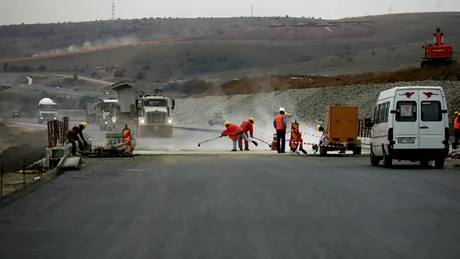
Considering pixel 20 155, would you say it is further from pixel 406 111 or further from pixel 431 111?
pixel 431 111

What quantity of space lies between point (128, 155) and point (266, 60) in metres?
141

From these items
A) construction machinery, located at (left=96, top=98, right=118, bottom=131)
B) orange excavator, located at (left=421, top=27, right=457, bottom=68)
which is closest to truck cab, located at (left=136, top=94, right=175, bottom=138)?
construction machinery, located at (left=96, top=98, right=118, bottom=131)

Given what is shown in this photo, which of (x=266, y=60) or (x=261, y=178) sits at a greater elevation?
(x=266, y=60)

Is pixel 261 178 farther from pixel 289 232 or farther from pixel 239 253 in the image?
pixel 239 253

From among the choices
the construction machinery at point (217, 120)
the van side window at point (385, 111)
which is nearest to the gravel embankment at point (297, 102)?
the construction machinery at point (217, 120)

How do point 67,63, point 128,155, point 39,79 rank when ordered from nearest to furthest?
point 128,155, point 39,79, point 67,63

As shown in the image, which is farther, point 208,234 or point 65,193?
point 65,193

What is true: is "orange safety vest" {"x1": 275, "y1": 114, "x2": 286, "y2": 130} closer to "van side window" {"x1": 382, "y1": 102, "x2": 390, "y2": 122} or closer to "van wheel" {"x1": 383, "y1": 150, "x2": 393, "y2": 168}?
"van side window" {"x1": 382, "y1": 102, "x2": 390, "y2": 122}

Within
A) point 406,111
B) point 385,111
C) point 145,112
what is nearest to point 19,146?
point 145,112

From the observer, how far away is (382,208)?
1641 centimetres

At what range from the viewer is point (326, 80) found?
104m

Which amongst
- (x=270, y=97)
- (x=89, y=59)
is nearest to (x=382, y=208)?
(x=270, y=97)

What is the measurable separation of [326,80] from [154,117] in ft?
161

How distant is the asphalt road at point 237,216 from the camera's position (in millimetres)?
11680
